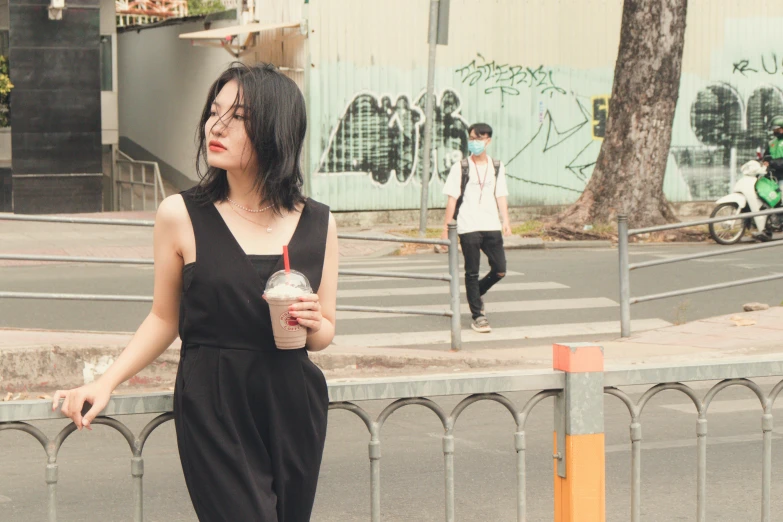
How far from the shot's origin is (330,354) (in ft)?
28.4

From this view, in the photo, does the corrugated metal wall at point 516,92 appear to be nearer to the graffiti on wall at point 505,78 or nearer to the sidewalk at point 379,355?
the graffiti on wall at point 505,78

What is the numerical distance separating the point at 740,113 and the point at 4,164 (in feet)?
49.2

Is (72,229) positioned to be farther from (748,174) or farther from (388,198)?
(748,174)

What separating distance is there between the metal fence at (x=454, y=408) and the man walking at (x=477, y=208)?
6610 mm

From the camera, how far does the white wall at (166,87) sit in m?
25.7

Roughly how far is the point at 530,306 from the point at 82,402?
30.2 ft

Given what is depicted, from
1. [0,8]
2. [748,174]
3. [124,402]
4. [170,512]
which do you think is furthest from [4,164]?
[124,402]

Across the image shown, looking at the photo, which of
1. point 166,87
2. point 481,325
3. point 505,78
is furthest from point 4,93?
point 481,325

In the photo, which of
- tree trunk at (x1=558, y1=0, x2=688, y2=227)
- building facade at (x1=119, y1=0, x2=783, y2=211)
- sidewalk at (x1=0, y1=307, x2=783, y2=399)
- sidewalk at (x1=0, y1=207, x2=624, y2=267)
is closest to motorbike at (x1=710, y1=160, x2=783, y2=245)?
tree trunk at (x1=558, y1=0, x2=688, y2=227)

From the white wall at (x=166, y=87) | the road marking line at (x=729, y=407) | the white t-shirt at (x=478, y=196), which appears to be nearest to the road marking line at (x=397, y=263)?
the white t-shirt at (x=478, y=196)

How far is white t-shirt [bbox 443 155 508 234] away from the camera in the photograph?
34.1 ft

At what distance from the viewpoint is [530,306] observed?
11.8 metres

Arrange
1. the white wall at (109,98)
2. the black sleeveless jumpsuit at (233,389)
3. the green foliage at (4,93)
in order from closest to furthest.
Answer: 1. the black sleeveless jumpsuit at (233,389)
2. the green foliage at (4,93)
3. the white wall at (109,98)

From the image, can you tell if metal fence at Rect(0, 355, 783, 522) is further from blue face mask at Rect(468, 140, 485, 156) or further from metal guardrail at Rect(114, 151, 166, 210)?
metal guardrail at Rect(114, 151, 166, 210)
